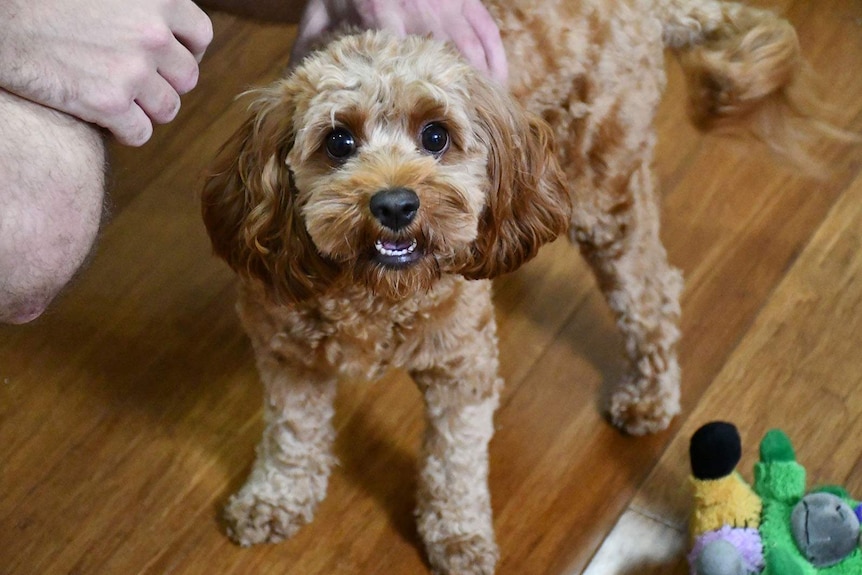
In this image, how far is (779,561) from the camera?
4.41 ft

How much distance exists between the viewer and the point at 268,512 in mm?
1558

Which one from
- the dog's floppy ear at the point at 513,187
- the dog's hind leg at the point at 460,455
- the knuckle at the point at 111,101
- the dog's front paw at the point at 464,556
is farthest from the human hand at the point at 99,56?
the dog's front paw at the point at 464,556

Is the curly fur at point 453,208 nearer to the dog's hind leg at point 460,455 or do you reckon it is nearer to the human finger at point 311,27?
the dog's hind leg at point 460,455

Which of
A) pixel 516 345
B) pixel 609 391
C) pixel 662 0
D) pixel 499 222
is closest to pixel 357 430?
pixel 516 345

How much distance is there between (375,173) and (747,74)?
606 millimetres

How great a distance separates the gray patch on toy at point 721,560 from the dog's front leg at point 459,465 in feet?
1.08

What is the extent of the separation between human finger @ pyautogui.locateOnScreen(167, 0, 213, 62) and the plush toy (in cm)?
88

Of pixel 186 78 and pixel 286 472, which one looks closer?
pixel 186 78

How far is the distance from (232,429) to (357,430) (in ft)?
0.70

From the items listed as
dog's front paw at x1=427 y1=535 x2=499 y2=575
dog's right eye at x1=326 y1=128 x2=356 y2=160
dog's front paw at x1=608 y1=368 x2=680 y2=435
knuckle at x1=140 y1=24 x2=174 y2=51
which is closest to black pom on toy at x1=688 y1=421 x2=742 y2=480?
dog's front paw at x1=608 y1=368 x2=680 y2=435

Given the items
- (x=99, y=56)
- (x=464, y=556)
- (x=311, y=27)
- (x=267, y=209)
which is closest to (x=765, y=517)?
(x=464, y=556)

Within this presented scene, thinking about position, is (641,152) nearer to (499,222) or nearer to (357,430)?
(499,222)

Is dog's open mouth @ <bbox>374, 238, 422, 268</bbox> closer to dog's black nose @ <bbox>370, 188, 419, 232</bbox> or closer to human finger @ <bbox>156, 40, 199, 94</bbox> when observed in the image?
dog's black nose @ <bbox>370, 188, 419, 232</bbox>

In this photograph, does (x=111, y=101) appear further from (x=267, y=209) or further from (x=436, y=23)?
(x=436, y=23)
